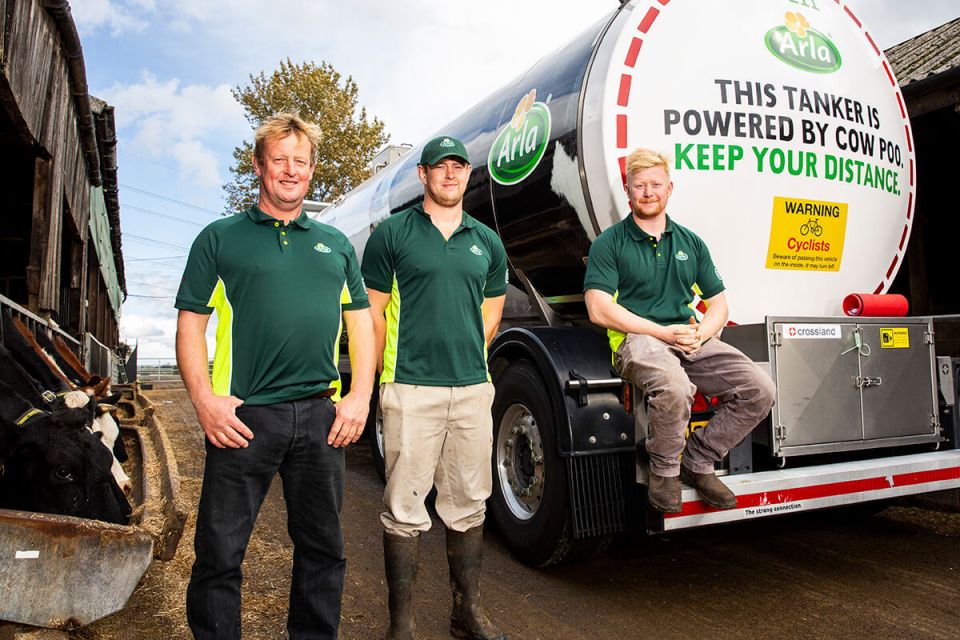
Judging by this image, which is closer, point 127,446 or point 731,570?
point 731,570

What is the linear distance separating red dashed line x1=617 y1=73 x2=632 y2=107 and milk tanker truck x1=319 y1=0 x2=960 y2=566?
11 mm

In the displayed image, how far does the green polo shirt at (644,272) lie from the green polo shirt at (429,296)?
592 millimetres

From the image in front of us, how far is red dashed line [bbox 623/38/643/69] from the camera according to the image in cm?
356

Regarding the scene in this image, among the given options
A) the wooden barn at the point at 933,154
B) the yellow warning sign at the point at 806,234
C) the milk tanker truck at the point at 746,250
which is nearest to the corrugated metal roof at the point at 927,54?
the wooden barn at the point at 933,154

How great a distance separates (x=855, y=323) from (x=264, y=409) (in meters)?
2.90

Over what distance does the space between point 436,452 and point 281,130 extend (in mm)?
1399

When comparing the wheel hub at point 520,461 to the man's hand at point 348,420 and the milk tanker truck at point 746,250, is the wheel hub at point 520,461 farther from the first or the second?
the man's hand at point 348,420

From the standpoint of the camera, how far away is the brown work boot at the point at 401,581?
2.81 m

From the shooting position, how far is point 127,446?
8.17m

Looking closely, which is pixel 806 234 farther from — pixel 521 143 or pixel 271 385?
pixel 271 385

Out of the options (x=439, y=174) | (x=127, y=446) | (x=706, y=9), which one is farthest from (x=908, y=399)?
(x=127, y=446)

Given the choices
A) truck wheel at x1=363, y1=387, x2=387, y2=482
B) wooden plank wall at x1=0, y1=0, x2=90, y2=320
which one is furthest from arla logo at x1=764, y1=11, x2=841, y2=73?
wooden plank wall at x1=0, y1=0, x2=90, y2=320

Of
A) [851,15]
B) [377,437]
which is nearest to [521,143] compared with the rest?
[851,15]

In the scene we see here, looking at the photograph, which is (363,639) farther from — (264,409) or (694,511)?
(694,511)
